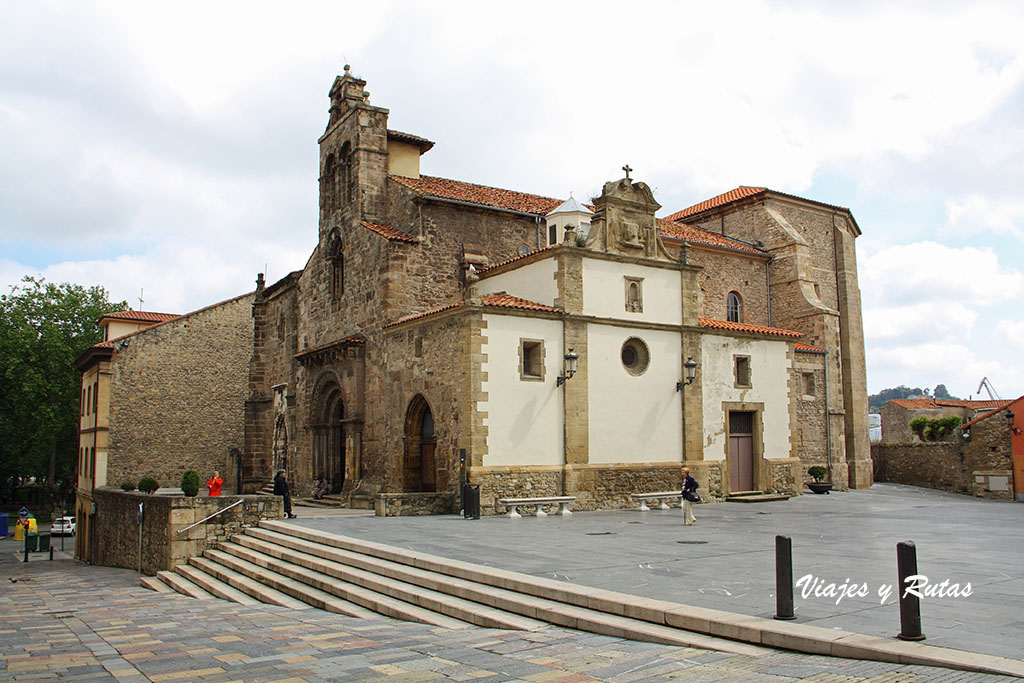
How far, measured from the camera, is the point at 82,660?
782cm

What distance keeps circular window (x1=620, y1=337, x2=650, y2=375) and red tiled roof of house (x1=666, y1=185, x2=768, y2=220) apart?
583 inches

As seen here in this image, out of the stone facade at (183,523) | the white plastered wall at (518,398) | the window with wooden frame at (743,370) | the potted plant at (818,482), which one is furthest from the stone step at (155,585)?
the potted plant at (818,482)

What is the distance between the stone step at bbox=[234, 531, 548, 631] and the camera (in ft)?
29.8

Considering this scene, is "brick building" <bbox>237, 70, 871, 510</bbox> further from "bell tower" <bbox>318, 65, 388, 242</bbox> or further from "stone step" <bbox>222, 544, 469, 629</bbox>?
"stone step" <bbox>222, 544, 469, 629</bbox>

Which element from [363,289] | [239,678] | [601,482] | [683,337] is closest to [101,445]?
[363,289]

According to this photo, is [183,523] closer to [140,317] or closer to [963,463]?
[140,317]

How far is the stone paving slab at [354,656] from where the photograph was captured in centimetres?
644

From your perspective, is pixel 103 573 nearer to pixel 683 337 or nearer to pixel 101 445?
pixel 101 445

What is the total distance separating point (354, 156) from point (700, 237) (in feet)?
47.5

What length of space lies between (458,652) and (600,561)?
483 cm

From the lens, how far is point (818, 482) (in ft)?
98.1

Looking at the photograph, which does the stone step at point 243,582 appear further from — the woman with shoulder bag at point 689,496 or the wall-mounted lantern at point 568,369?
the wall-mounted lantern at point 568,369

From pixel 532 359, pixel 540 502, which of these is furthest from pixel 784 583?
pixel 532 359

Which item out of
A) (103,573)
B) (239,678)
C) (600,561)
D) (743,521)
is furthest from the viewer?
(103,573)
